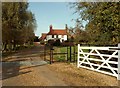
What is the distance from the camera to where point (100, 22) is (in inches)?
547

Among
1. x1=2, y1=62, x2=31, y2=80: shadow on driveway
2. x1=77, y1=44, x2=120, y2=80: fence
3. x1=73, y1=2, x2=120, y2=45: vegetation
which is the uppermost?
x1=73, y1=2, x2=120, y2=45: vegetation

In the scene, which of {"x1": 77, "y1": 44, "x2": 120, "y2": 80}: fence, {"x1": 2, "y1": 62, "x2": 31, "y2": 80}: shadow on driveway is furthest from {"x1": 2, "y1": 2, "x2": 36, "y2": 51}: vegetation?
{"x1": 77, "y1": 44, "x2": 120, "y2": 80}: fence

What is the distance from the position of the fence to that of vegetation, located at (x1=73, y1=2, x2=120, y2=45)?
0.82 meters

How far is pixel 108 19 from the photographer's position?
43.4 ft

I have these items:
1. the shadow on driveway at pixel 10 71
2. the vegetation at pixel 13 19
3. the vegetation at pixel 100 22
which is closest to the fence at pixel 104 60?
the vegetation at pixel 100 22

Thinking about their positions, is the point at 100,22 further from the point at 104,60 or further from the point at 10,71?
the point at 10,71

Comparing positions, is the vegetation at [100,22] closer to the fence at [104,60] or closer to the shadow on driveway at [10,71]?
the fence at [104,60]

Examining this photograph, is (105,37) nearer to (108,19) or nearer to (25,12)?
(108,19)

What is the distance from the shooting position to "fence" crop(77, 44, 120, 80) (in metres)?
11.6

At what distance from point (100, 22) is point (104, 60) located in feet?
8.10

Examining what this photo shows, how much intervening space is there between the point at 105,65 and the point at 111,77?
1.35 meters

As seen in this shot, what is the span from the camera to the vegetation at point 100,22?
12.9 m

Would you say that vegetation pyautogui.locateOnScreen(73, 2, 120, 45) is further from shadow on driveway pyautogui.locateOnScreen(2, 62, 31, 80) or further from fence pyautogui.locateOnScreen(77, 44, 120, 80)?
shadow on driveway pyautogui.locateOnScreen(2, 62, 31, 80)

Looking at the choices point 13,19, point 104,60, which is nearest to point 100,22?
point 104,60
